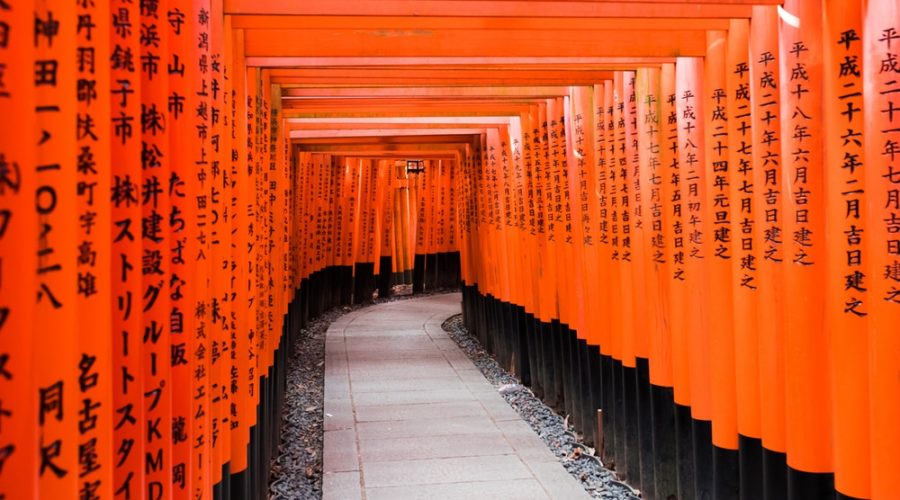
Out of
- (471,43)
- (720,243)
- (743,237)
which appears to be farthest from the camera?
(471,43)

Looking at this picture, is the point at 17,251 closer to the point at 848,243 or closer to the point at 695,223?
the point at 848,243

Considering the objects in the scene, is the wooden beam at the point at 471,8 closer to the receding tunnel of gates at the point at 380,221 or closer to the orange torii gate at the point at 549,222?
the orange torii gate at the point at 549,222

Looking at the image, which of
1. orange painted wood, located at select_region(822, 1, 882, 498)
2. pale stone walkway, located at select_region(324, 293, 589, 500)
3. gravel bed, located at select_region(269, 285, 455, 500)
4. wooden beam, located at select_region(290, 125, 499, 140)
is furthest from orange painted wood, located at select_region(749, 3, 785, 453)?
wooden beam, located at select_region(290, 125, 499, 140)

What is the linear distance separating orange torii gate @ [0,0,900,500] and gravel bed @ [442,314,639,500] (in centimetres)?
17

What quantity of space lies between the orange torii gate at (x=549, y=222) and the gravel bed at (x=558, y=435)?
0.56ft

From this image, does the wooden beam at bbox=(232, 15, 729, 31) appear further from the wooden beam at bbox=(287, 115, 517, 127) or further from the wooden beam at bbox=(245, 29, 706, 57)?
the wooden beam at bbox=(287, 115, 517, 127)

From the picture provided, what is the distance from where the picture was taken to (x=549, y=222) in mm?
6980

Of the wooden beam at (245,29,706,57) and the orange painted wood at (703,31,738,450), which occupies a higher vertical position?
the wooden beam at (245,29,706,57)

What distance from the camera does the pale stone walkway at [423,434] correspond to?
5.36 metres

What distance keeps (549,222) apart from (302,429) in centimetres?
314

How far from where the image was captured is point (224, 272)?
3334 millimetres

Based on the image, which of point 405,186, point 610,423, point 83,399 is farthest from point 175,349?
point 405,186

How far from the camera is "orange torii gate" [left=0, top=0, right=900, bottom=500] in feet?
4.53

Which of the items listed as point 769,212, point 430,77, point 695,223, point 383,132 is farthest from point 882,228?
point 383,132
